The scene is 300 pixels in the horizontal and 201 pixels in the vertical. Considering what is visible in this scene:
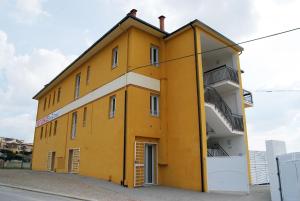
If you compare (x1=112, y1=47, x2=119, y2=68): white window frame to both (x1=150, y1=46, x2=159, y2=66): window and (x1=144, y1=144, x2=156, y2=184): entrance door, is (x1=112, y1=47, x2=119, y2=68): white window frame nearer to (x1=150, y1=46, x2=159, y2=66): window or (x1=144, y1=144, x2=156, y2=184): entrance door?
(x1=150, y1=46, x2=159, y2=66): window

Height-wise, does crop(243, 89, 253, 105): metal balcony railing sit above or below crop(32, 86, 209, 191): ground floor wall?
above

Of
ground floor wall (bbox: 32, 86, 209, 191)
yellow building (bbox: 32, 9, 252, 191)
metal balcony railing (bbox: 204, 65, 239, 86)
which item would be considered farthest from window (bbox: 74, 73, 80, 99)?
metal balcony railing (bbox: 204, 65, 239, 86)

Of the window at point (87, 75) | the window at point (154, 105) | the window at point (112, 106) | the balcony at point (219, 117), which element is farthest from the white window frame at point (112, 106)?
the balcony at point (219, 117)

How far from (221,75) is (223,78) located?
339 mm

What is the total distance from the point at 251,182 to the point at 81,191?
33.6 feet

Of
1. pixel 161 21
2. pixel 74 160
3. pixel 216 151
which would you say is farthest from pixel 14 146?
pixel 216 151

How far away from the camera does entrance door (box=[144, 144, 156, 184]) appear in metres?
12.9

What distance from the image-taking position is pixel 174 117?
1337 cm

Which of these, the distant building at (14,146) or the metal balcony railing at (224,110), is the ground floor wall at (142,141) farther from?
the distant building at (14,146)

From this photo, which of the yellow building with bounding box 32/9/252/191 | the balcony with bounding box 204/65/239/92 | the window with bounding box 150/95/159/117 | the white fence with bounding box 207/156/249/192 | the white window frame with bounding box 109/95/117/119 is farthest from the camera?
the balcony with bounding box 204/65/239/92

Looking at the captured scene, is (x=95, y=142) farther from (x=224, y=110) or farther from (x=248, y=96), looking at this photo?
(x=248, y=96)

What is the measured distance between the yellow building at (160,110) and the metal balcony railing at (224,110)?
7 cm

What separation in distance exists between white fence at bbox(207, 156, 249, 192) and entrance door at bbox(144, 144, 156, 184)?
10.3ft

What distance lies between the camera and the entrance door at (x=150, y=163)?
42.3ft
